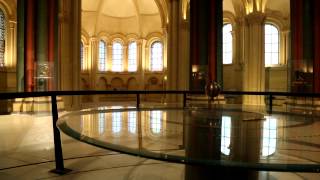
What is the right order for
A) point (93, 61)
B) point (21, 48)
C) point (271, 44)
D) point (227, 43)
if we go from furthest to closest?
point (93, 61), point (227, 43), point (271, 44), point (21, 48)

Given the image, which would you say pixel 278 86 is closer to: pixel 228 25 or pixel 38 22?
pixel 228 25

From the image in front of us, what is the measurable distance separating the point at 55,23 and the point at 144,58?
19.9 m

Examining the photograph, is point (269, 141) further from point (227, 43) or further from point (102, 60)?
point (102, 60)

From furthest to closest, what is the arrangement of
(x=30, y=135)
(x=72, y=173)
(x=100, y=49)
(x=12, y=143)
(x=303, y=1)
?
(x=100, y=49)
(x=303, y=1)
(x=30, y=135)
(x=12, y=143)
(x=72, y=173)

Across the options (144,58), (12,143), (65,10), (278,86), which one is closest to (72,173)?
(12,143)

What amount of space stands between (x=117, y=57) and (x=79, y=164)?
29.1 meters

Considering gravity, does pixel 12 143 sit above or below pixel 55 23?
below

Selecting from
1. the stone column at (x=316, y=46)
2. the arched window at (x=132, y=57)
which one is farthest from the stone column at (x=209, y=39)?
the arched window at (x=132, y=57)

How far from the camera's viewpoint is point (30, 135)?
7770 mm

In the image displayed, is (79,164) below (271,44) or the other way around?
below

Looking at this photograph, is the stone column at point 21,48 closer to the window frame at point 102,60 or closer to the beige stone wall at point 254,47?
the beige stone wall at point 254,47

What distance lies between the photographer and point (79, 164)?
4750 millimetres

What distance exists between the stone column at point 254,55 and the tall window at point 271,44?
327 cm

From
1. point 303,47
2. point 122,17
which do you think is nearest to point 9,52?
point 122,17
